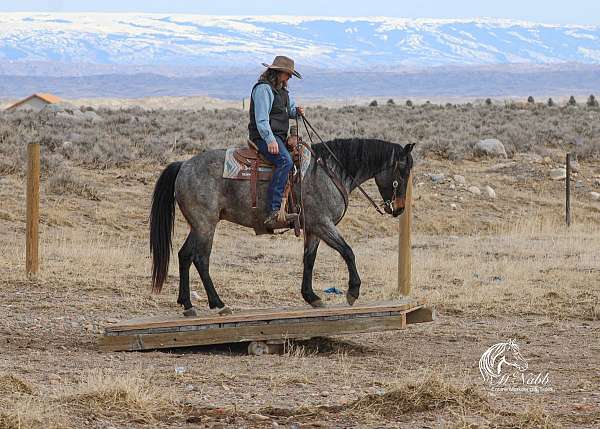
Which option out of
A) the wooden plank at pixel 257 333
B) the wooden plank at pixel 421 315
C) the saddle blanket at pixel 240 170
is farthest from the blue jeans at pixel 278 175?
the wooden plank at pixel 421 315

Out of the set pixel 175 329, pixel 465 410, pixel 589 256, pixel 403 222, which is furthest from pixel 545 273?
pixel 465 410

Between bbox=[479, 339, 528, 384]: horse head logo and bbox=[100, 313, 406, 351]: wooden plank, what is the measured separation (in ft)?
2.78

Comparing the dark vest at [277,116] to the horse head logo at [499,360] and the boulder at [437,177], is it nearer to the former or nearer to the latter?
the horse head logo at [499,360]

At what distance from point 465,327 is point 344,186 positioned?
A: 6.90 ft

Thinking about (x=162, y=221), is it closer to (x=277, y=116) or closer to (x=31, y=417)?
(x=277, y=116)

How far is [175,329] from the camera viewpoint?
9.09m

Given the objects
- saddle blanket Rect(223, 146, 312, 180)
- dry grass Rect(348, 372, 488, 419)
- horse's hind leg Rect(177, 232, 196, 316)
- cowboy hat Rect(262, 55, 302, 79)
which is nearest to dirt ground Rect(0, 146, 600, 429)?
dry grass Rect(348, 372, 488, 419)

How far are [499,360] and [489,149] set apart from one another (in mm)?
20376

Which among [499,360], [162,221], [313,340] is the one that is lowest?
[313,340]

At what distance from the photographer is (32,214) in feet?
41.2

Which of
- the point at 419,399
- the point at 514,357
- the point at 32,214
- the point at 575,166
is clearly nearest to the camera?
the point at 419,399

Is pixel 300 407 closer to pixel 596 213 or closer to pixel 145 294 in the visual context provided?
pixel 145 294

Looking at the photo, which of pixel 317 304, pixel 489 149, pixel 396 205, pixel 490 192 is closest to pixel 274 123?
pixel 396 205

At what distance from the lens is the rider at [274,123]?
373 inches
